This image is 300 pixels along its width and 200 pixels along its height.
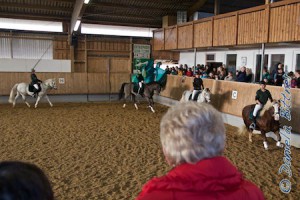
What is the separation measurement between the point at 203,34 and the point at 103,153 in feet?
27.2

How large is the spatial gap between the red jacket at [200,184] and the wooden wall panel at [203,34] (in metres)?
11.7

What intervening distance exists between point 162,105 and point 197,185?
14408 mm

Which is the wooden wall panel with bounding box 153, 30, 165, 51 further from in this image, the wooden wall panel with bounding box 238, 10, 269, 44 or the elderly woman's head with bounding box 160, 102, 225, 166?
the elderly woman's head with bounding box 160, 102, 225, 166

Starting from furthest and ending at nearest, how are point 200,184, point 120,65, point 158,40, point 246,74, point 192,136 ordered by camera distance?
point 120,65
point 158,40
point 246,74
point 192,136
point 200,184

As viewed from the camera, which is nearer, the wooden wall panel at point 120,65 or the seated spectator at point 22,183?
the seated spectator at point 22,183

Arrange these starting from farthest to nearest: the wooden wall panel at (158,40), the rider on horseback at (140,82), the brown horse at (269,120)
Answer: the wooden wall panel at (158,40) < the rider on horseback at (140,82) < the brown horse at (269,120)

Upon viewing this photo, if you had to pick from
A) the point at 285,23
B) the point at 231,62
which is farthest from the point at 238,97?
the point at 231,62

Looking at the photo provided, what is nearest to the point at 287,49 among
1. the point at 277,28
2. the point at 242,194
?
the point at 277,28

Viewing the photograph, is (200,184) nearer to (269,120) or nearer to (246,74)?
(269,120)

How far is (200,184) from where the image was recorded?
3.72ft

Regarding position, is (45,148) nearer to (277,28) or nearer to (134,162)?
(134,162)

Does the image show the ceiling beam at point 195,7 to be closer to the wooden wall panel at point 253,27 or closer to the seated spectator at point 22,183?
the wooden wall panel at point 253,27

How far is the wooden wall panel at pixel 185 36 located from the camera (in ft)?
45.4

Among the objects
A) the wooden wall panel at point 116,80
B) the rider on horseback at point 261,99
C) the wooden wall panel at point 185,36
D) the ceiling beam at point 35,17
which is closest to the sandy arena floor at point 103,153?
the rider on horseback at point 261,99
